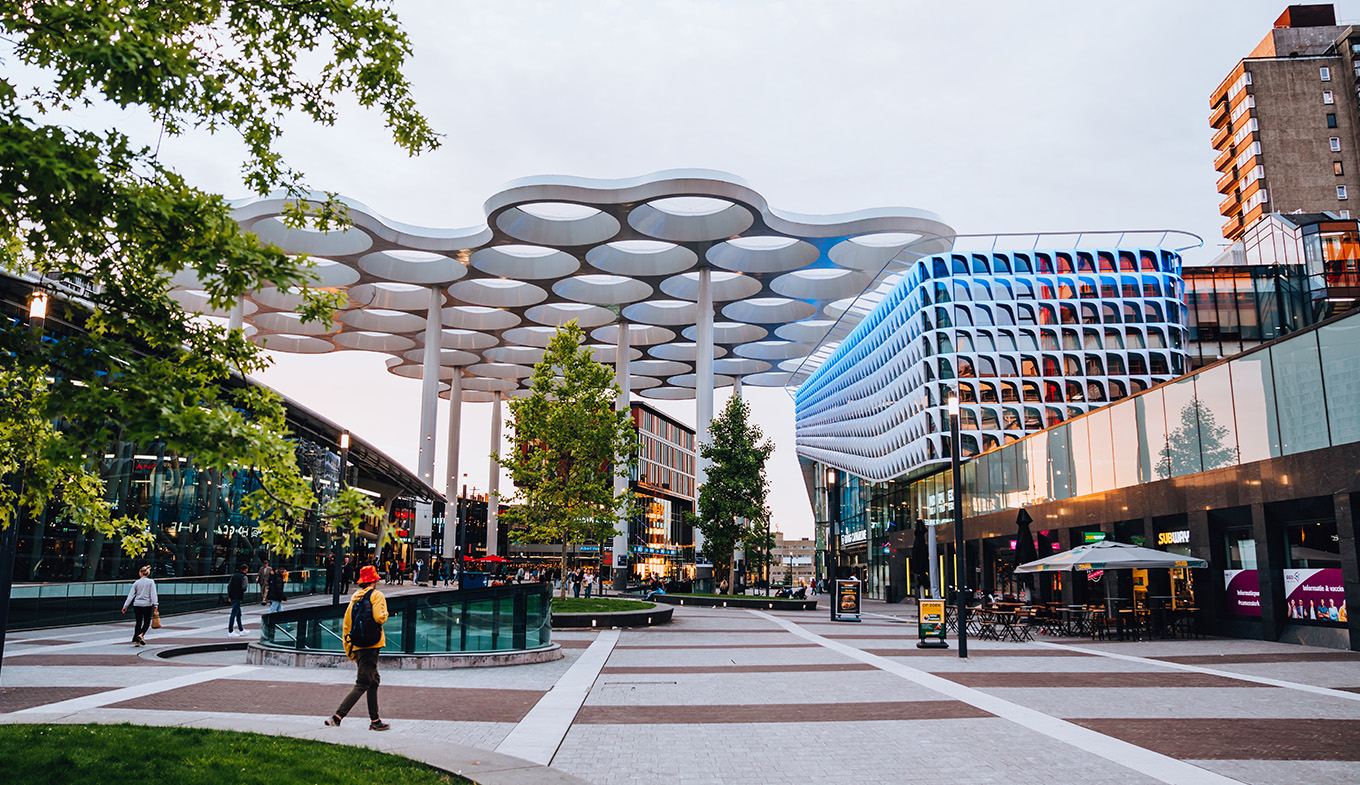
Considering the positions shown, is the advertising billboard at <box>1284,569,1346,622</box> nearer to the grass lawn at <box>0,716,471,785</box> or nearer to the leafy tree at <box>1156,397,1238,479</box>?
the leafy tree at <box>1156,397,1238,479</box>

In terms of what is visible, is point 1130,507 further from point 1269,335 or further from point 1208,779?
point 1269,335

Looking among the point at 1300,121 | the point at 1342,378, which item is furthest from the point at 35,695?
the point at 1300,121

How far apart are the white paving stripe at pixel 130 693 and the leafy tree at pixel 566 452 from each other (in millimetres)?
17207

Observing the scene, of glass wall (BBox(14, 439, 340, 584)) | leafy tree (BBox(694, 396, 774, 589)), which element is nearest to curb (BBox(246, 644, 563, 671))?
glass wall (BBox(14, 439, 340, 584))

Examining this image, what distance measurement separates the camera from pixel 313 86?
7.80 m

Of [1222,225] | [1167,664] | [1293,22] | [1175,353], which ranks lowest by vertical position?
[1167,664]

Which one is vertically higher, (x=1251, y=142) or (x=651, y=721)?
(x=1251, y=142)

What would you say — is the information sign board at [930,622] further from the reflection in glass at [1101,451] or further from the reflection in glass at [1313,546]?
the reflection in glass at [1101,451]

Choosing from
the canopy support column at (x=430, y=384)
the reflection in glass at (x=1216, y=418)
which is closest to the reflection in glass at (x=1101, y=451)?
the reflection in glass at (x=1216, y=418)

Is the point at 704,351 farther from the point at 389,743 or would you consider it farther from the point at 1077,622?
the point at 389,743

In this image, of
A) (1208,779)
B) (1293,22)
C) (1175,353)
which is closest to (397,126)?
(1208,779)

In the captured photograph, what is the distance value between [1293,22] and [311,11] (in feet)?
369

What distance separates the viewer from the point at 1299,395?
69.4 feet

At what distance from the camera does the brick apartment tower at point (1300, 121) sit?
84000 millimetres
